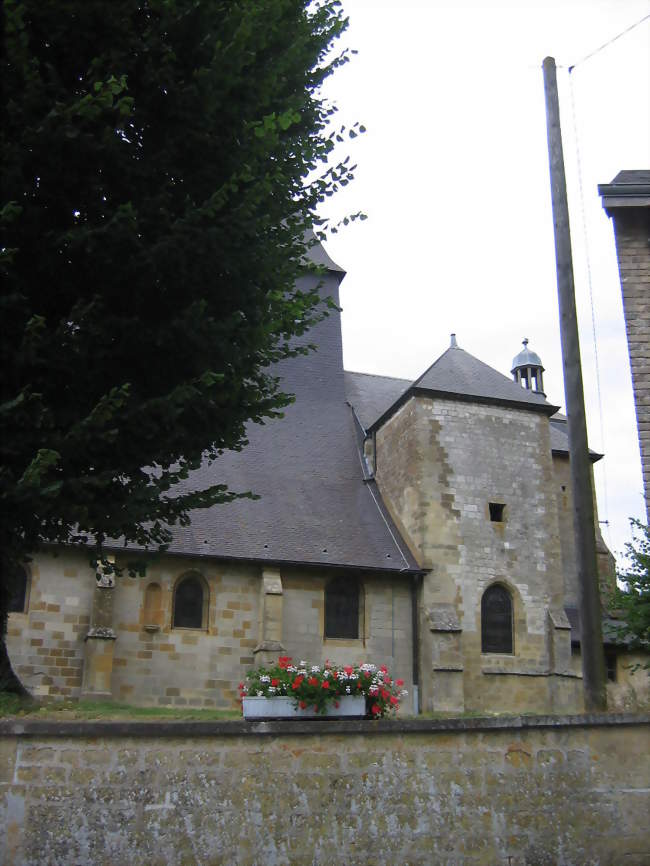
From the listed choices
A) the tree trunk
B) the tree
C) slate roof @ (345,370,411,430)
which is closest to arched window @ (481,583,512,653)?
slate roof @ (345,370,411,430)

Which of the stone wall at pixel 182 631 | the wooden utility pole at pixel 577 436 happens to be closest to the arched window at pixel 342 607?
the stone wall at pixel 182 631

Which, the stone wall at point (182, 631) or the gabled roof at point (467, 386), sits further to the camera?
the gabled roof at point (467, 386)

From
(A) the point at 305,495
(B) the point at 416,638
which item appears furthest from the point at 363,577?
(A) the point at 305,495

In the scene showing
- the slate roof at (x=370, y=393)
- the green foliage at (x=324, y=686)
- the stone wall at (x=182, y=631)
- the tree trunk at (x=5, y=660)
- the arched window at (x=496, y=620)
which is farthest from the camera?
the slate roof at (x=370, y=393)

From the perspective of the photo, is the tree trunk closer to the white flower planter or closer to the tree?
the tree

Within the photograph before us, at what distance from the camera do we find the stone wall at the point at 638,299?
13.9 meters

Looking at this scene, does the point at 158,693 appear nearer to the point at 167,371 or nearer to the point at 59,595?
the point at 59,595

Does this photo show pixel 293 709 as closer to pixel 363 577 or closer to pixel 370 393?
pixel 363 577

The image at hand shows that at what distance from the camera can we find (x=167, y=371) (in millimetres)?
8094

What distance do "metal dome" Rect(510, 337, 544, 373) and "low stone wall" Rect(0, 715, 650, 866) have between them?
28087 millimetres

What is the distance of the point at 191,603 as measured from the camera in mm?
19062

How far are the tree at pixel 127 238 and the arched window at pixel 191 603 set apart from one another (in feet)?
35.3

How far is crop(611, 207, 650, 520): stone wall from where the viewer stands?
Result: 13906 mm

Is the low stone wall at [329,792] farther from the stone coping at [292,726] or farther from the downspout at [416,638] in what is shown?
the downspout at [416,638]
